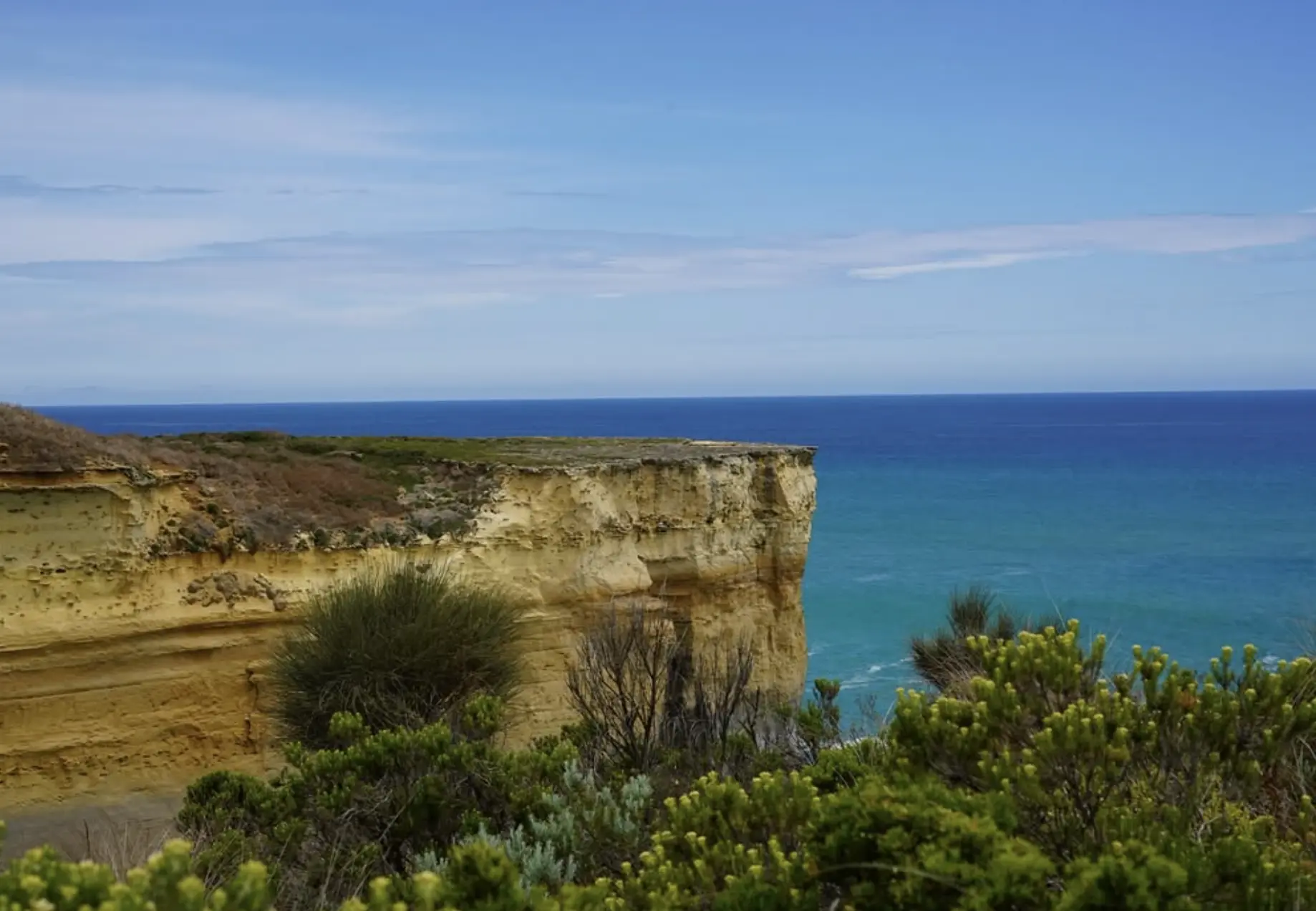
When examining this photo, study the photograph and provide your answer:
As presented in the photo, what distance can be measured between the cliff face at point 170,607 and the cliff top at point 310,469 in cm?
18

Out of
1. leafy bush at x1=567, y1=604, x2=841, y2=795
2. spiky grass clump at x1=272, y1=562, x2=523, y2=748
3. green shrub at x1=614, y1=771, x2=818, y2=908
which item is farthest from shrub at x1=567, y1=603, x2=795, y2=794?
green shrub at x1=614, y1=771, x2=818, y2=908

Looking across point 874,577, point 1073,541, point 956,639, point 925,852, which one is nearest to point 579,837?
point 925,852

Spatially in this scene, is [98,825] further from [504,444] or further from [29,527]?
[504,444]

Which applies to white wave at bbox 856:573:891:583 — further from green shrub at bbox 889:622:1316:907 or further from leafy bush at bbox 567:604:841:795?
green shrub at bbox 889:622:1316:907

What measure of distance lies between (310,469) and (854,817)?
16.3 m

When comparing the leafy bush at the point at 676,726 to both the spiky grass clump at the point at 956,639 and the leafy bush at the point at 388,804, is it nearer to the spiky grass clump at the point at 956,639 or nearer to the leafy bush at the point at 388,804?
the leafy bush at the point at 388,804

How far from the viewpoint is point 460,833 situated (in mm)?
8688

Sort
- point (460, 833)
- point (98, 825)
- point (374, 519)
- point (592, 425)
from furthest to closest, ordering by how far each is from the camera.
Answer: point (592, 425) → point (374, 519) → point (98, 825) → point (460, 833)

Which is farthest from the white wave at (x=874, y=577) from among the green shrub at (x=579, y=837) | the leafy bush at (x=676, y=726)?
the green shrub at (x=579, y=837)

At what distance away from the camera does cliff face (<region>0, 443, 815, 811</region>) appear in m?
14.8

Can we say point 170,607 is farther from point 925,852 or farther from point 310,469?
point 925,852

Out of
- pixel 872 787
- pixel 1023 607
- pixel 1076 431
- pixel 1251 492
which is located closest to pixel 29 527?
pixel 872 787

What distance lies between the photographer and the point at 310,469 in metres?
19.8

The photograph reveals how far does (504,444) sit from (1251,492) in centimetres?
6413
